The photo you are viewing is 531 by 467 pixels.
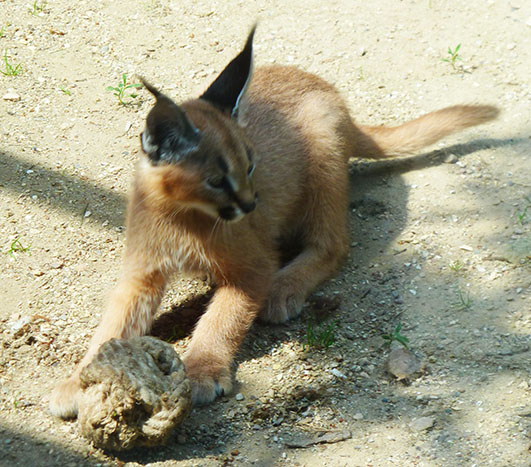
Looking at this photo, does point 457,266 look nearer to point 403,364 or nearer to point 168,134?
point 403,364

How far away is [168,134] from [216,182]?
0.36m

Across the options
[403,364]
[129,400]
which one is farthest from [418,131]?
[129,400]

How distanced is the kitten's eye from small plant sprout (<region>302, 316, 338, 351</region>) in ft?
3.56

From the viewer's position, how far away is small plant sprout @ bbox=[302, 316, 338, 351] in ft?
14.6

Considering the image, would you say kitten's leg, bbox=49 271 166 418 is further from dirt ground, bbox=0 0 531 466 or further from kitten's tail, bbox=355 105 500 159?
kitten's tail, bbox=355 105 500 159

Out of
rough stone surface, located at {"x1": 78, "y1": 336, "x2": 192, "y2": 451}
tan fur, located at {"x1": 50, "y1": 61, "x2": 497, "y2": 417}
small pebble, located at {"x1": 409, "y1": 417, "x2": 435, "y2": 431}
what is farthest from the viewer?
tan fur, located at {"x1": 50, "y1": 61, "x2": 497, "y2": 417}

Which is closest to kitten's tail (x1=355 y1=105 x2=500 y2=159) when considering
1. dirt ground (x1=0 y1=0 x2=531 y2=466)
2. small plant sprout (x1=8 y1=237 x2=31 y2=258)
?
dirt ground (x1=0 y1=0 x2=531 y2=466)

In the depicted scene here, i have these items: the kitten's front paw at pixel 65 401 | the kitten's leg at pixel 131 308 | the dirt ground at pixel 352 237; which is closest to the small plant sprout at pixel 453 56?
the dirt ground at pixel 352 237

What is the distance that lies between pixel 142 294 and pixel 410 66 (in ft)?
11.1

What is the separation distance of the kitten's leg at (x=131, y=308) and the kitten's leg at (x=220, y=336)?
1.06ft

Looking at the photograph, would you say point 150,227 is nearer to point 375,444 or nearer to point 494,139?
point 375,444

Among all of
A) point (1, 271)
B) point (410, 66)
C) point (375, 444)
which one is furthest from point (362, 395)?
point (410, 66)

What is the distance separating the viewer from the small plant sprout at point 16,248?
16.6ft

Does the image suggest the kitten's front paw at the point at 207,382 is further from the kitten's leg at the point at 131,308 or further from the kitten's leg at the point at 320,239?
the kitten's leg at the point at 320,239
